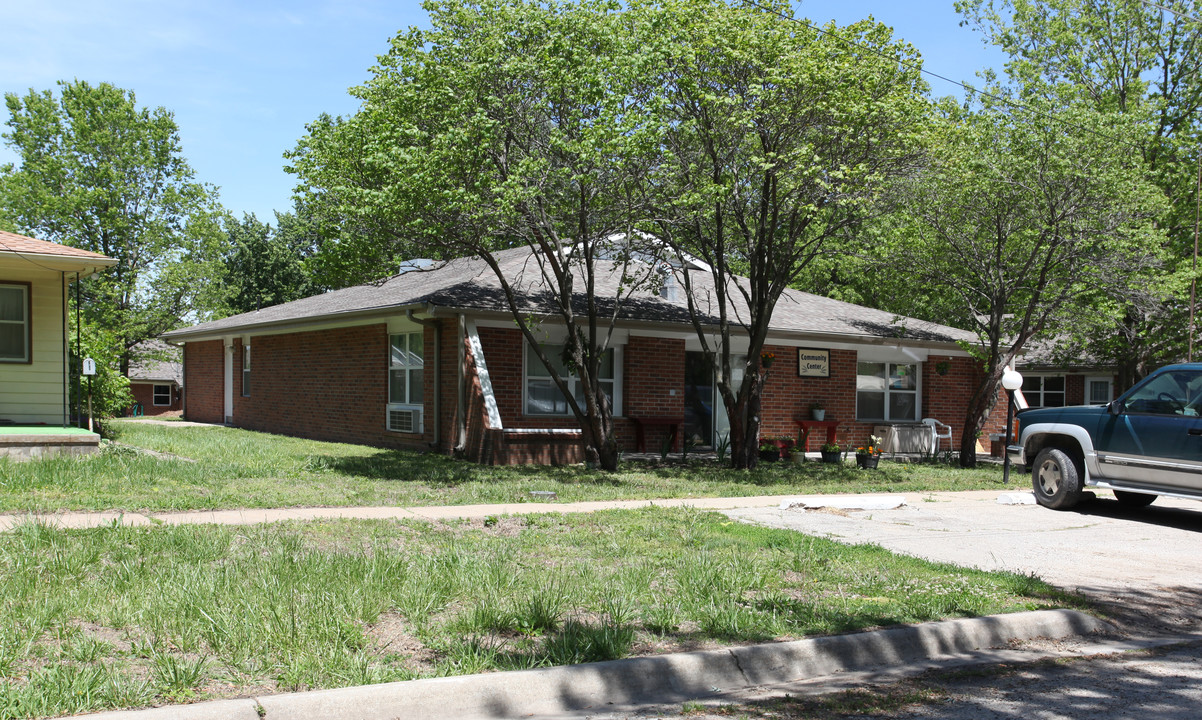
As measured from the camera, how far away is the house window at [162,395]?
53.2 m

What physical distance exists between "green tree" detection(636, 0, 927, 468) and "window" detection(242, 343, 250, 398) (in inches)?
585

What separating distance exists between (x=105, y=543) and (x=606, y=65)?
9.02 metres

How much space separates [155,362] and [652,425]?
35810mm

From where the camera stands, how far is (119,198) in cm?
3775

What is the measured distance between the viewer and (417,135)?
12961mm

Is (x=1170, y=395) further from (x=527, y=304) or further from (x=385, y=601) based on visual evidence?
(x=527, y=304)

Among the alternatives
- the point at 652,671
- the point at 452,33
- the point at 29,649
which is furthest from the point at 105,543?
the point at 452,33

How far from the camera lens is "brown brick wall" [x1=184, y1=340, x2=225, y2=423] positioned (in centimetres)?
2894

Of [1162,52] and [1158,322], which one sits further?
[1162,52]

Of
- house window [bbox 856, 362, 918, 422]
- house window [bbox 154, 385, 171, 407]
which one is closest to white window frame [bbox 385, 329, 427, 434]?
house window [bbox 856, 362, 918, 422]

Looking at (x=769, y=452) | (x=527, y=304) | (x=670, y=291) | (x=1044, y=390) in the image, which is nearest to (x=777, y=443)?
(x=769, y=452)

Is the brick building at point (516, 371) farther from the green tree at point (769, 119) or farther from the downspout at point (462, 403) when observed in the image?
the green tree at point (769, 119)

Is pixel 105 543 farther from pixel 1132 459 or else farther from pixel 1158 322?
pixel 1158 322

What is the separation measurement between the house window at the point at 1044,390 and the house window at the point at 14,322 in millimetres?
32355
